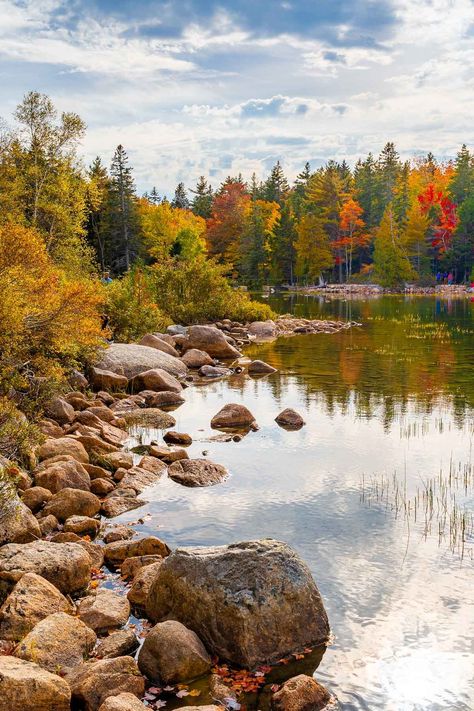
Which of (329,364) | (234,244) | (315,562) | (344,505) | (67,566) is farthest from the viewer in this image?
(234,244)

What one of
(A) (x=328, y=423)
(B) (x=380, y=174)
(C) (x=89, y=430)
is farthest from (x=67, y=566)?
(B) (x=380, y=174)

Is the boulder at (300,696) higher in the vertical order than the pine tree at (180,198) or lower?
lower

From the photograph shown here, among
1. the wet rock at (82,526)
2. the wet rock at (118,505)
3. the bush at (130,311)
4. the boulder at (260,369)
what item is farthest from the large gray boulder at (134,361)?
the wet rock at (82,526)

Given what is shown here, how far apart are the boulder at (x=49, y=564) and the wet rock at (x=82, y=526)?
1.61m

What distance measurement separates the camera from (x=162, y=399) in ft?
73.7

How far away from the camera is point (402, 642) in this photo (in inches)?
334

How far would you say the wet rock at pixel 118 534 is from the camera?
11088mm

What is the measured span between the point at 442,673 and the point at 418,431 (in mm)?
10704

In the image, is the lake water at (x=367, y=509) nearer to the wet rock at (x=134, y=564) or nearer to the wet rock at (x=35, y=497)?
the wet rock at (x=134, y=564)

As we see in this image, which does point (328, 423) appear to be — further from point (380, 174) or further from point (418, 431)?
point (380, 174)

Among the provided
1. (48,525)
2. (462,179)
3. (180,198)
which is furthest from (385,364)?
(180,198)

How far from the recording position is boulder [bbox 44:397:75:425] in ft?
56.6

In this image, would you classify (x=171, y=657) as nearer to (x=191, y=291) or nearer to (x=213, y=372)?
(x=213, y=372)

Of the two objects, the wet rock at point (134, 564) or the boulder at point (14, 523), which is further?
the boulder at point (14, 523)
